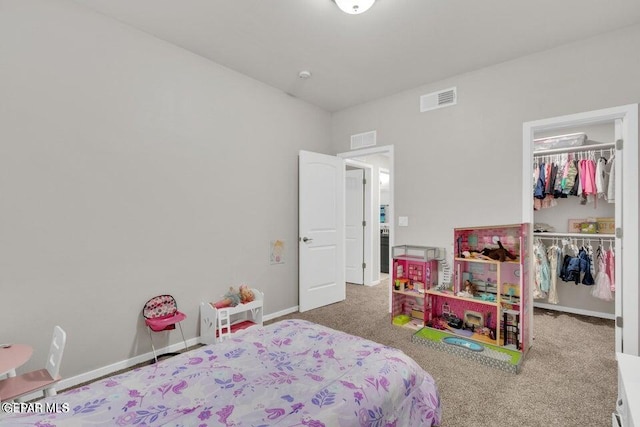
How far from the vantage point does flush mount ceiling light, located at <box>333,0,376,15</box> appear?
7.13 ft

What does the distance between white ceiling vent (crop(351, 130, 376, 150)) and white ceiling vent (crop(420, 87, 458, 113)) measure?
697 millimetres

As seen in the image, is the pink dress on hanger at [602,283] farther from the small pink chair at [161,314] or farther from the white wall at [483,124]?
the small pink chair at [161,314]

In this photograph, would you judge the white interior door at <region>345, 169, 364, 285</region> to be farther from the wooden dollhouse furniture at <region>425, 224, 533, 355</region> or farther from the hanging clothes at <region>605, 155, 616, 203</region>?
the hanging clothes at <region>605, 155, 616, 203</region>

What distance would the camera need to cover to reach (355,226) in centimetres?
543

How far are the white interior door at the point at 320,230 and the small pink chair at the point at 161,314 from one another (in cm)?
155

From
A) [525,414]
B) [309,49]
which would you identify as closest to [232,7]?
[309,49]

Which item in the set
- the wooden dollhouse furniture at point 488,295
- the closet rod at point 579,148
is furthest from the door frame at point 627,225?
the closet rod at point 579,148

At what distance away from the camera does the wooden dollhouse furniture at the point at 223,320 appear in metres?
2.82

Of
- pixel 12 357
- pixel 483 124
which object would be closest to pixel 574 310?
pixel 483 124

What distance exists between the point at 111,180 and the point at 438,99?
3.32 m

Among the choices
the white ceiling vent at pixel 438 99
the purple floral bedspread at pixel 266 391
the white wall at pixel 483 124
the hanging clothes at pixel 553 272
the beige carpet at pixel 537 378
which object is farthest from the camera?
the hanging clothes at pixel 553 272

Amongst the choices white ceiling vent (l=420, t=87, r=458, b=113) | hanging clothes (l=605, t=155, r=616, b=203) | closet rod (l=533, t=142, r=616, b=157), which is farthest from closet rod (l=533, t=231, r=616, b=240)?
white ceiling vent (l=420, t=87, r=458, b=113)

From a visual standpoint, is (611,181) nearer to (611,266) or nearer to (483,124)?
(611,266)

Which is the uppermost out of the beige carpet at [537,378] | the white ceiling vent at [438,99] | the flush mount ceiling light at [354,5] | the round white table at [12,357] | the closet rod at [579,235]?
the flush mount ceiling light at [354,5]
